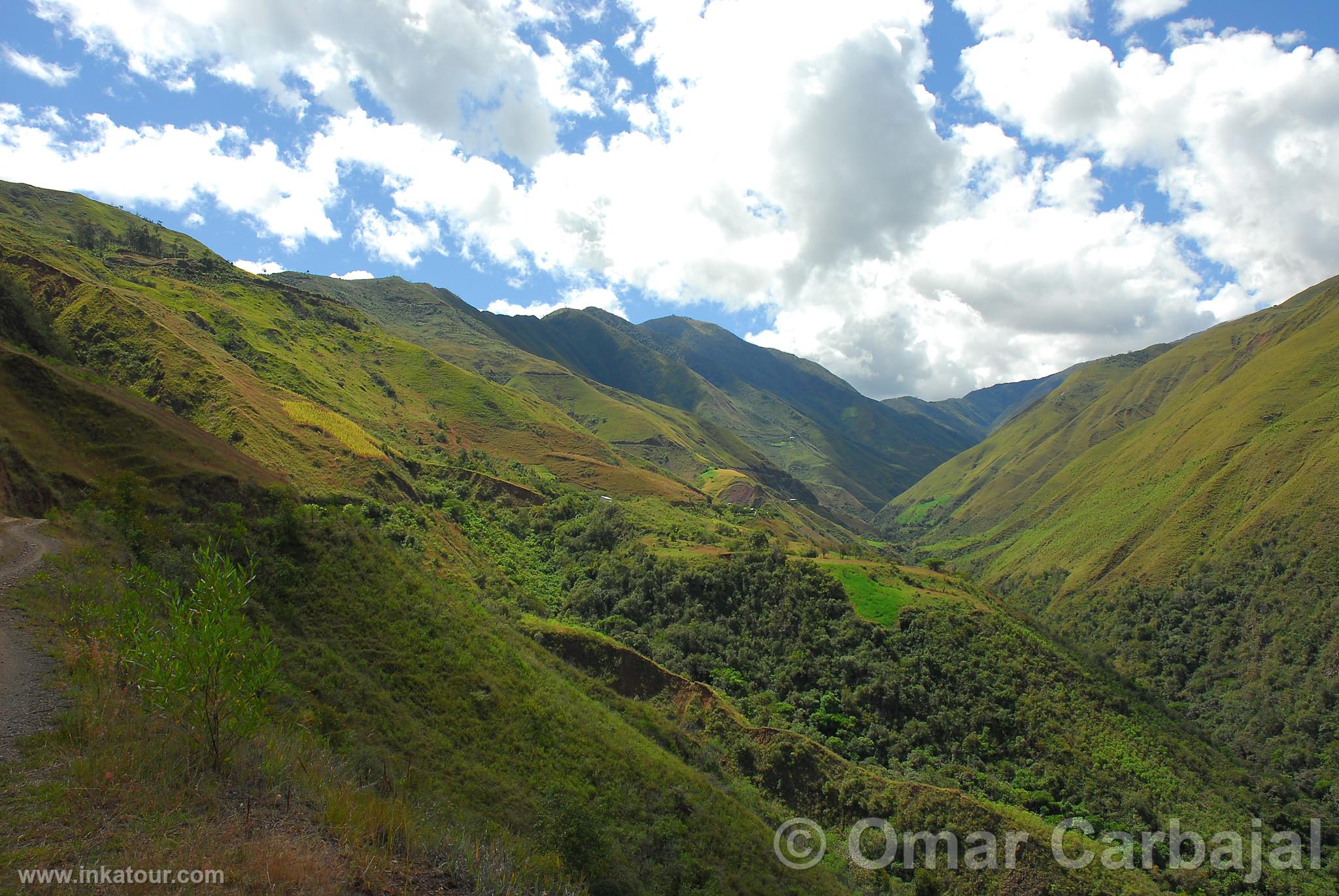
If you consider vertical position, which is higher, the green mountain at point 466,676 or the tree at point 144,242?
the tree at point 144,242

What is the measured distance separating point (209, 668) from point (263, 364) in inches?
3184

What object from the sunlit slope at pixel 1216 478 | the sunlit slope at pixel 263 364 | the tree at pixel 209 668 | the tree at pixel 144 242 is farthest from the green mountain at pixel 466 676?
the sunlit slope at pixel 1216 478

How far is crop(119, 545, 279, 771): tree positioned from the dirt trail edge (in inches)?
74.1

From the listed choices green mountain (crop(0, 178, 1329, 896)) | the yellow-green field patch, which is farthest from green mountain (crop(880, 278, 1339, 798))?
the yellow-green field patch

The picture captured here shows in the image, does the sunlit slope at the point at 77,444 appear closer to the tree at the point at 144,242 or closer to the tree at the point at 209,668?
the tree at the point at 209,668

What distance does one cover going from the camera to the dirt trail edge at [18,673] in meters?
10.4

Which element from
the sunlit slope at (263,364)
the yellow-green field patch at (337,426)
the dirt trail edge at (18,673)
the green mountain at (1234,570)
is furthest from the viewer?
the green mountain at (1234,570)

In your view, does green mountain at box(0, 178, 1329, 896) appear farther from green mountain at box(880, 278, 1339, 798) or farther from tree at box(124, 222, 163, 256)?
tree at box(124, 222, 163, 256)

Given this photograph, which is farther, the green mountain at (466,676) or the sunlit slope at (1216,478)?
the sunlit slope at (1216,478)

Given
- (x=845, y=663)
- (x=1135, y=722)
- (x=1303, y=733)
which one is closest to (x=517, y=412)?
(x=845, y=663)

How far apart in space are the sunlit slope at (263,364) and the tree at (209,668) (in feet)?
142

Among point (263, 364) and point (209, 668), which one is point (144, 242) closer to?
point (263, 364)

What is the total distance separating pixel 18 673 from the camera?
12.0 m

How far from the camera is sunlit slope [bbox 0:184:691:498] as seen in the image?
171 feet
